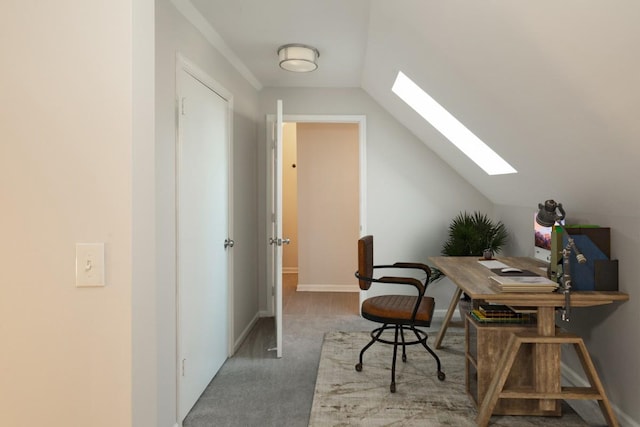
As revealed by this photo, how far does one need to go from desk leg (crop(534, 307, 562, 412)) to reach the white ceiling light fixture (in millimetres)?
2384

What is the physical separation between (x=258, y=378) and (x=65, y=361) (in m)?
1.96

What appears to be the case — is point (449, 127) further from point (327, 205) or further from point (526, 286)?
point (327, 205)

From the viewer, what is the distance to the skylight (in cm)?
366

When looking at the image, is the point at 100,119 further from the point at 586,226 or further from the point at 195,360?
the point at 586,226

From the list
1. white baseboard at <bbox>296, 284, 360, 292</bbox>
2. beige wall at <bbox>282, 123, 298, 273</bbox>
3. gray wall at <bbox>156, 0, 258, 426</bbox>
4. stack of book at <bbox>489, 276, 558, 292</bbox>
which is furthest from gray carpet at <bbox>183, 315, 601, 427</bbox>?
beige wall at <bbox>282, 123, 298, 273</bbox>

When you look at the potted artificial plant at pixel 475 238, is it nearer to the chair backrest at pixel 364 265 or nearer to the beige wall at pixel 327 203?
the chair backrest at pixel 364 265

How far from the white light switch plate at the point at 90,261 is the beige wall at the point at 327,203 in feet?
14.7

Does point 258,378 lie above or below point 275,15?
below

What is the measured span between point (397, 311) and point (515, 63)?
165 centimetres

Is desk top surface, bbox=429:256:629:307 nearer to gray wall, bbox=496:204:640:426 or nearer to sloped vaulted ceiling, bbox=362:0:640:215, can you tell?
gray wall, bbox=496:204:640:426

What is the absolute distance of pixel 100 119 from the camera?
1.25 meters

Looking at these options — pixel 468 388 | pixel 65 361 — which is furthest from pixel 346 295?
pixel 65 361

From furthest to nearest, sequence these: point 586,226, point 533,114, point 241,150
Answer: point 241,150, point 586,226, point 533,114

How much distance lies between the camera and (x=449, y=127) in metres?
3.80
